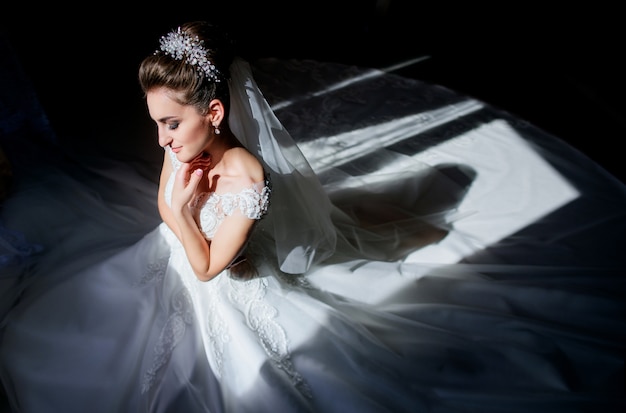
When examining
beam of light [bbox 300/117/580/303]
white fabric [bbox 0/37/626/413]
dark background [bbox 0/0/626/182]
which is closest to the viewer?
white fabric [bbox 0/37/626/413]

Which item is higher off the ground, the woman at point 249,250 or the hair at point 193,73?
the hair at point 193,73

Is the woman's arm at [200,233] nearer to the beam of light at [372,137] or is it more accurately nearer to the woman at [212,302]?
the woman at [212,302]

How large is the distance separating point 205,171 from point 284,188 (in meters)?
0.30

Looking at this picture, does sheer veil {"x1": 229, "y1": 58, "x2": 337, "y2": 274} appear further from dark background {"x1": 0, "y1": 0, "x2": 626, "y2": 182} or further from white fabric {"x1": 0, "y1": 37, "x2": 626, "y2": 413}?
dark background {"x1": 0, "y1": 0, "x2": 626, "y2": 182}

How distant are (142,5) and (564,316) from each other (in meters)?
3.27

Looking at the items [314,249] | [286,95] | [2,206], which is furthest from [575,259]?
[2,206]

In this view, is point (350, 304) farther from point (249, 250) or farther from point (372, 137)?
point (372, 137)

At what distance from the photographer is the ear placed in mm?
1128

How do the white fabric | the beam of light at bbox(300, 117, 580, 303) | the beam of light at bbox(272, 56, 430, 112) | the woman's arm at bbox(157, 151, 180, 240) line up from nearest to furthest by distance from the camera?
the white fabric, the woman's arm at bbox(157, 151, 180, 240), the beam of light at bbox(300, 117, 580, 303), the beam of light at bbox(272, 56, 430, 112)

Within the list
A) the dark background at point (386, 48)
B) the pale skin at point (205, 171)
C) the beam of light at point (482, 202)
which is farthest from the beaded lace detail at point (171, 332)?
the dark background at point (386, 48)

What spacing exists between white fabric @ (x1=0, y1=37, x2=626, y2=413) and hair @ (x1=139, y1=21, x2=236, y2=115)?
57 cm

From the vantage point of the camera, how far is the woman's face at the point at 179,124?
3.59 feet

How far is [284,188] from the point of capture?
1.50 meters

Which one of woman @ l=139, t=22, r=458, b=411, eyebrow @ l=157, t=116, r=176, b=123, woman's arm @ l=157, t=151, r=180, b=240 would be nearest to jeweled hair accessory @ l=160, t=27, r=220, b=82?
woman @ l=139, t=22, r=458, b=411
